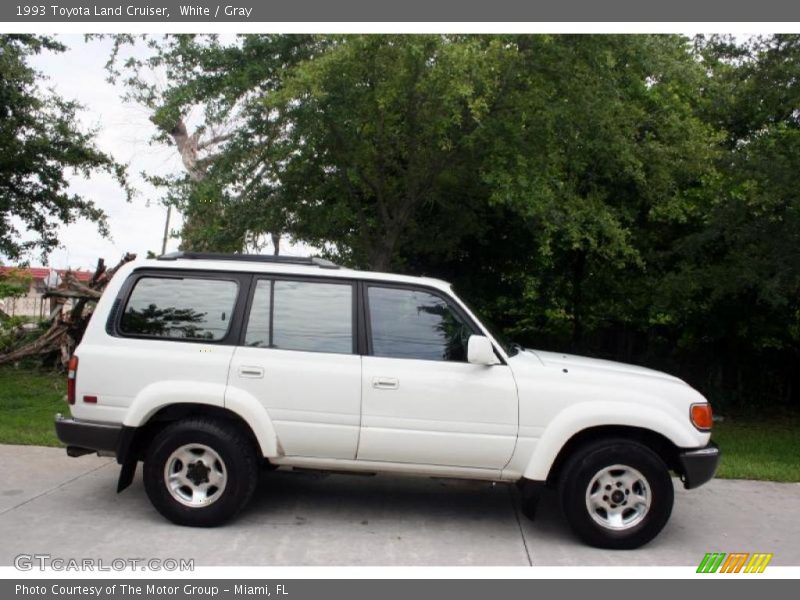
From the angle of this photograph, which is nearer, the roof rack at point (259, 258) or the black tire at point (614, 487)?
the black tire at point (614, 487)

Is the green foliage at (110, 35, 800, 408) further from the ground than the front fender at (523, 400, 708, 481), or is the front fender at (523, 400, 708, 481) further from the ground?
the green foliage at (110, 35, 800, 408)

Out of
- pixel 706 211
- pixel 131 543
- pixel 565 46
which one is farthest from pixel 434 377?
pixel 706 211

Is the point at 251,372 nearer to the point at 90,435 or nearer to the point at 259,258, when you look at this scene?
the point at 259,258

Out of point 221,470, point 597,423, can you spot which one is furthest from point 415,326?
point 221,470

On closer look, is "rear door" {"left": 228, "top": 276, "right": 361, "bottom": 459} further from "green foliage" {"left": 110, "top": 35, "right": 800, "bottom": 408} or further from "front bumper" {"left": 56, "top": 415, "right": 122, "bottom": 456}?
"green foliage" {"left": 110, "top": 35, "right": 800, "bottom": 408}

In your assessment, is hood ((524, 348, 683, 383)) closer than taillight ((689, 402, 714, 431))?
No

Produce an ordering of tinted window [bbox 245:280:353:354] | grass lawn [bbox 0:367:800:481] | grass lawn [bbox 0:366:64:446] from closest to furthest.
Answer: tinted window [bbox 245:280:353:354] < grass lawn [bbox 0:367:800:481] < grass lawn [bbox 0:366:64:446]

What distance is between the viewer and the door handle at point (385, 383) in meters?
5.44

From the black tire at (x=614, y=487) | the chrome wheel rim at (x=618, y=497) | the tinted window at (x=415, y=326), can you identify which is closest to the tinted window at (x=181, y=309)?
the tinted window at (x=415, y=326)

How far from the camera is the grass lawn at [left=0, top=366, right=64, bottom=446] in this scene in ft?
27.2

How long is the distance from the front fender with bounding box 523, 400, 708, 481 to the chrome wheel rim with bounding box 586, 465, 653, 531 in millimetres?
338

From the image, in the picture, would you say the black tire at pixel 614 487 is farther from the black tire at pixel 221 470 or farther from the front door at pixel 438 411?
the black tire at pixel 221 470

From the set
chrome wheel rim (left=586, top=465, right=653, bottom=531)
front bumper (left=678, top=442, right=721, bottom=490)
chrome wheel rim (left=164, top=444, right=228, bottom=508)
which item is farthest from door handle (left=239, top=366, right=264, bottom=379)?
front bumper (left=678, top=442, right=721, bottom=490)

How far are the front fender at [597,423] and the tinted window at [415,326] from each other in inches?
32.9
